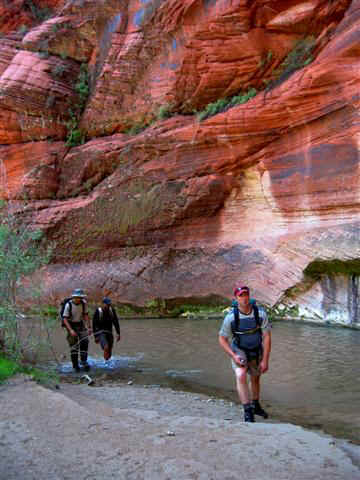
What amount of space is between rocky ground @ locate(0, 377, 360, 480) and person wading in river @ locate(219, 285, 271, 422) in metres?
0.51

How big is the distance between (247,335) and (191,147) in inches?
501

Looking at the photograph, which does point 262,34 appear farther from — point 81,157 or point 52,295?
point 52,295

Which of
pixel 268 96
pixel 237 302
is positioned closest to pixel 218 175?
pixel 268 96

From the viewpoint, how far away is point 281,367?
7.41 meters

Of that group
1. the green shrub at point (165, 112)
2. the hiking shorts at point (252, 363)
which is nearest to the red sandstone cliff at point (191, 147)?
the green shrub at point (165, 112)

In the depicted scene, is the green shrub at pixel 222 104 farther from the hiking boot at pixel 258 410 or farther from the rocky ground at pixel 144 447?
the rocky ground at pixel 144 447

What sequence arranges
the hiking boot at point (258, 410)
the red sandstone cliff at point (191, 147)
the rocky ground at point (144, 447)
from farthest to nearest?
the red sandstone cliff at point (191, 147), the hiking boot at point (258, 410), the rocky ground at point (144, 447)

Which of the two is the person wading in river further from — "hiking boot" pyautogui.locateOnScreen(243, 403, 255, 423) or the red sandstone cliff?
the red sandstone cliff

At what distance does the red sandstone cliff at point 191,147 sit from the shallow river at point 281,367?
304 cm

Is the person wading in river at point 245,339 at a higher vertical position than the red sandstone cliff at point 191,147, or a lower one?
lower

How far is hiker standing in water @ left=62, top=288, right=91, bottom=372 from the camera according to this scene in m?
7.59

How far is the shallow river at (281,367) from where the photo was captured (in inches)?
203

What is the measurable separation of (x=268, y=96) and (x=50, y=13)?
1900 cm

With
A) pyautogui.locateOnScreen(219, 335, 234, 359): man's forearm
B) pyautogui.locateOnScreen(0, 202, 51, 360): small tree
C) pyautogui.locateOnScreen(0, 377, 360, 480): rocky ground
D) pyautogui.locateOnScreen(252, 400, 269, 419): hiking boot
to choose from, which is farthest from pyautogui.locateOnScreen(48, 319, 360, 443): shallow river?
pyautogui.locateOnScreen(0, 202, 51, 360): small tree
